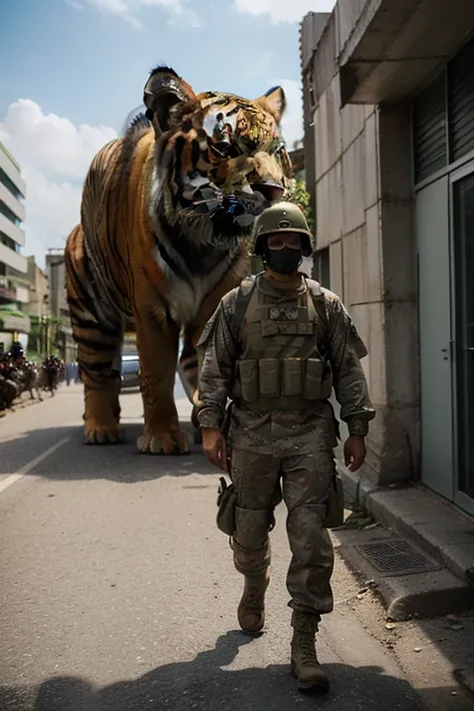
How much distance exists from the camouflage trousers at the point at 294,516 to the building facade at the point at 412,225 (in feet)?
6.84

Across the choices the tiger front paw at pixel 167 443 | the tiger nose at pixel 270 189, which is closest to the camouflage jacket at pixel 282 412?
the tiger nose at pixel 270 189

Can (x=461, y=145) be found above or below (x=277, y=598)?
above

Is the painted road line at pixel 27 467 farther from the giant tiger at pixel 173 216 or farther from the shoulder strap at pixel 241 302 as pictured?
the shoulder strap at pixel 241 302

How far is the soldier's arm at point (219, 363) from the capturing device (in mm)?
3504

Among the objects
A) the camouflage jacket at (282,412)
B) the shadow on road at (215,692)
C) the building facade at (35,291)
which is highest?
the building facade at (35,291)

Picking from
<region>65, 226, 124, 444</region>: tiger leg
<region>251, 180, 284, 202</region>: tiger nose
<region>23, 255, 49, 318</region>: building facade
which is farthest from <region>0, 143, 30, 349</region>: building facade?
<region>251, 180, 284, 202</region>: tiger nose

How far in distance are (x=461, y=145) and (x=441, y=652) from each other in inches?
132

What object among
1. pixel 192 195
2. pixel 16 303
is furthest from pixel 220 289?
pixel 16 303

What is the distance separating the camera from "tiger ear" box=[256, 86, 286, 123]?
25.0ft

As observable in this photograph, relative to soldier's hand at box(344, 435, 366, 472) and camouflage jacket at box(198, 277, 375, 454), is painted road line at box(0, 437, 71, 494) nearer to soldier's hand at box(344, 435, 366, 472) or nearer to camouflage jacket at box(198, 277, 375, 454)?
camouflage jacket at box(198, 277, 375, 454)

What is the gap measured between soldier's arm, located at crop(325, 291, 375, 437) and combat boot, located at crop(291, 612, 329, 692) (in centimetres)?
86

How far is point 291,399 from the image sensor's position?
135 inches

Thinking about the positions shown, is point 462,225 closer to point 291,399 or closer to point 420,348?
point 420,348

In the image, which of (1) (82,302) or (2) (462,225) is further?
(1) (82,302)
